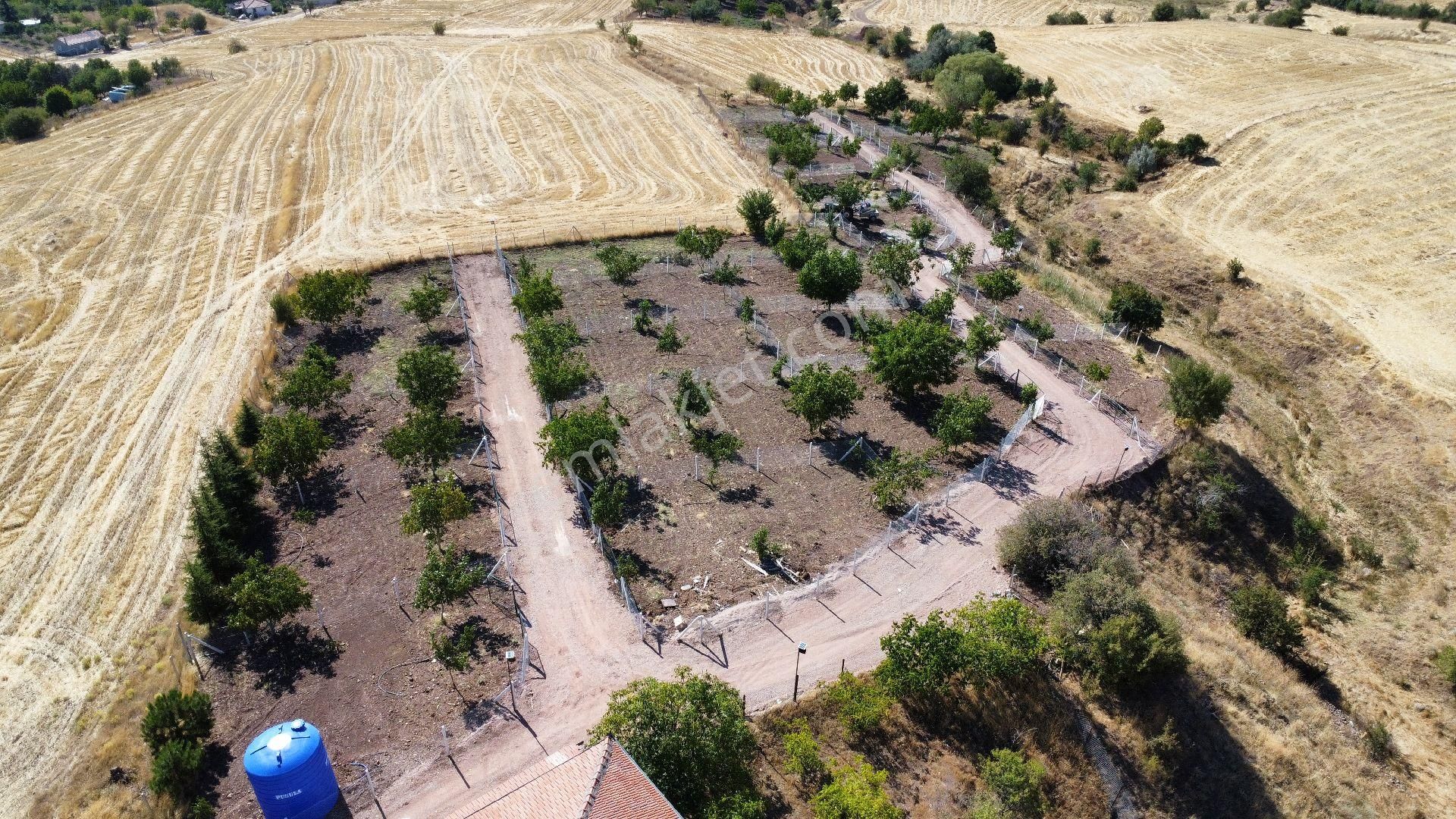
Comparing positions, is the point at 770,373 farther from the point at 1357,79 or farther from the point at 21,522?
the point at 1357,79

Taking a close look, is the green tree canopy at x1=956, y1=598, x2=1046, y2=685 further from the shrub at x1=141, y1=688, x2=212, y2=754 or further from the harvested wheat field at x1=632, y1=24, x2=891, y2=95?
→ the harvested wheat field at x1=632, y1=24, x2=891, y2=95

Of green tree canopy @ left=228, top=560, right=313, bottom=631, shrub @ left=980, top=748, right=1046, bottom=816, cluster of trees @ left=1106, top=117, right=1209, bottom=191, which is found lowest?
shrub @ left=980, top=748, right=1046, bottom=816

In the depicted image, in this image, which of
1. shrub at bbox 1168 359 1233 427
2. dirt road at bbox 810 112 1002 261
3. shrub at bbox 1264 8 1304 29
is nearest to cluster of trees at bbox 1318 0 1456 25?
shrub at bbox 1264 8 1304 29

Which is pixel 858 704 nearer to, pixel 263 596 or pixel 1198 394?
pixel 263 596

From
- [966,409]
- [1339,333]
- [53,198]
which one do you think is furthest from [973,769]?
[53,198]

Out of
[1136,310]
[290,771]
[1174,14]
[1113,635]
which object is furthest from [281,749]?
[1174,14]

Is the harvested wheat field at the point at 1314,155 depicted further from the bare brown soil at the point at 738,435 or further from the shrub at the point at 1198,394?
the bare brown soil at the point at 738,435
